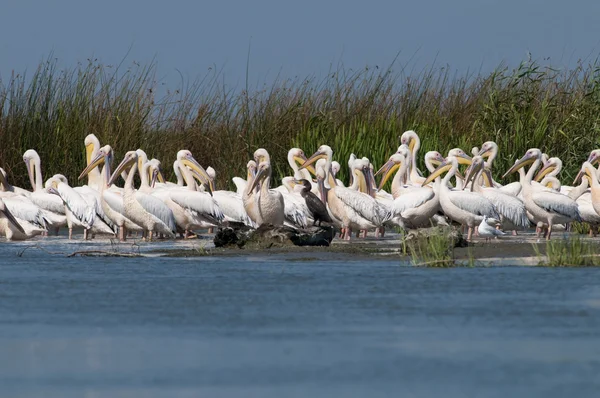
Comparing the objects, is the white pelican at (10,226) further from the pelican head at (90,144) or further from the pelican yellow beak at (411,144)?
the pelican yellow beak at (411,144)

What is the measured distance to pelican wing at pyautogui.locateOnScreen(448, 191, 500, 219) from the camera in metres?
14.8

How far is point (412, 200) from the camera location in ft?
49.8

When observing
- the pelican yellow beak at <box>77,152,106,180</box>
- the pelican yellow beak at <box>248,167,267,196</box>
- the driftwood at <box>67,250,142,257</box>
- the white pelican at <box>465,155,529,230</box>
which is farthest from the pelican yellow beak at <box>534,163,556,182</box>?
the driftwood at <box>67,250,142,257</box>

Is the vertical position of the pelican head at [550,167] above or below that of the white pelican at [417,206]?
above

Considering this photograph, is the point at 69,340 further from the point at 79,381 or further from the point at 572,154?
the point at 572,154

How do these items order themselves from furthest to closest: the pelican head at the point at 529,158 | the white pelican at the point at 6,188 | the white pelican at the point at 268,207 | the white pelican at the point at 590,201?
the pelican head at the point at 529,158 → the white pelican at the point at 6,188 → the white pelican at the point at 590,201 → the white pelican at the point at 268,207

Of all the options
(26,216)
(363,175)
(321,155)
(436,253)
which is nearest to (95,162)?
(26,216)

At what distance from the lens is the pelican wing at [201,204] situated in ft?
50.6

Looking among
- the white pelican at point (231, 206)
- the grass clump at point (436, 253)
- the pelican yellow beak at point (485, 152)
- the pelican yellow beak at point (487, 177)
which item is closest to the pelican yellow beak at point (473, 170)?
the pelican yellow beak at point (487, 177)

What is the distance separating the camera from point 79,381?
5770mm

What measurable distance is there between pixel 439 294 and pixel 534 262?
2.37 m

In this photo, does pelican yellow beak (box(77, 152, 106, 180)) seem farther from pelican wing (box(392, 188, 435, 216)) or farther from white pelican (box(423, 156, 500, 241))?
white pelican (box(423, 156, 500, 241))

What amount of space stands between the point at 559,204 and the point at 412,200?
5.34 ft

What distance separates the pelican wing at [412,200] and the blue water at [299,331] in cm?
445
